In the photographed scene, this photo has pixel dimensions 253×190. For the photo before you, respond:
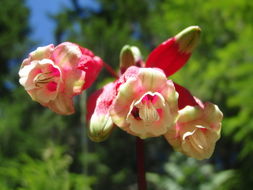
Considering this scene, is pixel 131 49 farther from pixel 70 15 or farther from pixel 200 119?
pixel 70 15

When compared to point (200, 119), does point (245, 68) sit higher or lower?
higher

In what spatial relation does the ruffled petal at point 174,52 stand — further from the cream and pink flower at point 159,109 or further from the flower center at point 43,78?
→ the flower center at point 43,78

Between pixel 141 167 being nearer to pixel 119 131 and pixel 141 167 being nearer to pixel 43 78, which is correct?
pixel 43 78

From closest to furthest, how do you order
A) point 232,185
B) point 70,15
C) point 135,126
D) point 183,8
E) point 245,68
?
1. point 135,126
2. point 245,68
3. point 232,185
4. point 183,8
5. point 70,15

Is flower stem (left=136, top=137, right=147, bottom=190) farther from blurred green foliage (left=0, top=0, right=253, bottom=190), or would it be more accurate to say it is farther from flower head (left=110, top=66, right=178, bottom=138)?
blurred green foliage (left=0, top=0, right=253, bottom=190)

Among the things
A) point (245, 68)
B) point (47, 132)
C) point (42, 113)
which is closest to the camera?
point (245, 68)

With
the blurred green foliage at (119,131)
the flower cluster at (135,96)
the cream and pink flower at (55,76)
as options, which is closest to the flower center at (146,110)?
the flower cluster at (135,96)

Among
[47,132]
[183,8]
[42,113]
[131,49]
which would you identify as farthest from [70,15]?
[131,49]

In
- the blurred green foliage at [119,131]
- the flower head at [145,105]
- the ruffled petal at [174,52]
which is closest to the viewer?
the flower head at [145,105]

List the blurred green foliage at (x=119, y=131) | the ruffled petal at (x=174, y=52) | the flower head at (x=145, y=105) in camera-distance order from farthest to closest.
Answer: the blurred green foliage at (x=119, y=131)
the ruffled petal at (x=174, y=52)
the flower head at (x=145, y=105)
